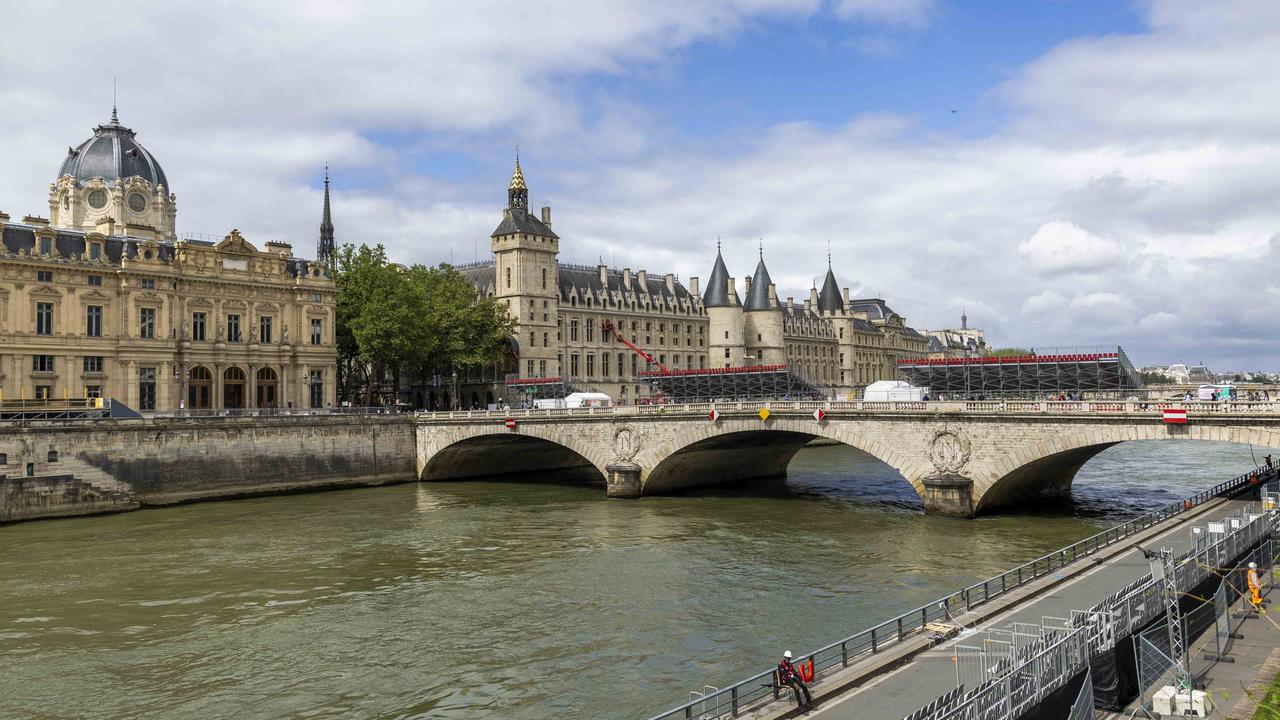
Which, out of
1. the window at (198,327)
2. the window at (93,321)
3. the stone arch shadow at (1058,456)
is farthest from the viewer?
the window at (198,327)

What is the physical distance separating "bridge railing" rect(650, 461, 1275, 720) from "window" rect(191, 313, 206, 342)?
201 ft

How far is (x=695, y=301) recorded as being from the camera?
134750 mm

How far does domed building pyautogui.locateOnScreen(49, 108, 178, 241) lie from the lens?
80750 millimetres

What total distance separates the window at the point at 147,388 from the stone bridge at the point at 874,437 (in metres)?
19.7

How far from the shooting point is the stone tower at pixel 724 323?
13288 cm

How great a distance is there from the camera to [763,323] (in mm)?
135125

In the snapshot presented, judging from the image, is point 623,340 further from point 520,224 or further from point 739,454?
point 739,454

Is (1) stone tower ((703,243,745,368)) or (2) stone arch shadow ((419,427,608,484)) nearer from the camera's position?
(2) stone arch shadow ((419,427,608,484))

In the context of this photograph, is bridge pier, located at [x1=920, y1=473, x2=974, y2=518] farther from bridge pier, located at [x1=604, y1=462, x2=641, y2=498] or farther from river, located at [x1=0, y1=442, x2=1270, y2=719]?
bridge pier, located at [x1=604, y1=462, x2=641, y2=498]

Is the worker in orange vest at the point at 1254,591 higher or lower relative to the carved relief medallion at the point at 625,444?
lower

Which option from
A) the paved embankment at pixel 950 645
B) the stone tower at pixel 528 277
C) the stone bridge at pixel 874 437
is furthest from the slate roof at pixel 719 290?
the paved embankment at pixel 950 645

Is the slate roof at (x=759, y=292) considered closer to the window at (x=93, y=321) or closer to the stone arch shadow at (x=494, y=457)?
the stone arch shadow at (x=494, y=457)

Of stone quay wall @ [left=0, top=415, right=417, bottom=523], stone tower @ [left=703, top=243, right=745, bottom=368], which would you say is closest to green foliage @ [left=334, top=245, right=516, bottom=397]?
stone quay wall @ [left=0, top=415, right=417, bottom=523]

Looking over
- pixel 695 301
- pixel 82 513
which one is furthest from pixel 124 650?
pixel 695 301
